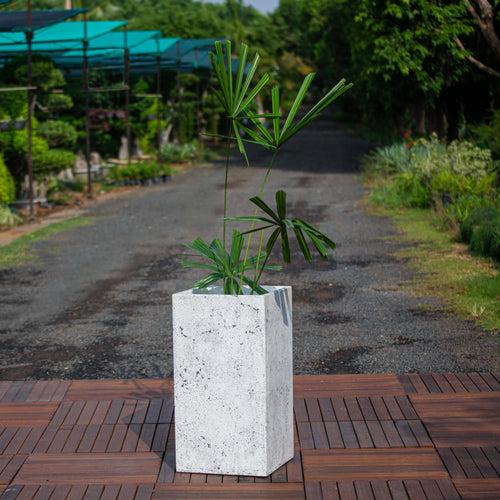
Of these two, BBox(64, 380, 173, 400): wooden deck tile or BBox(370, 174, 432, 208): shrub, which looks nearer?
BBox(64, 380, 173, 400): wooden deck tile

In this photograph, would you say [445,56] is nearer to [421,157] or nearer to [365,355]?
[421,157]

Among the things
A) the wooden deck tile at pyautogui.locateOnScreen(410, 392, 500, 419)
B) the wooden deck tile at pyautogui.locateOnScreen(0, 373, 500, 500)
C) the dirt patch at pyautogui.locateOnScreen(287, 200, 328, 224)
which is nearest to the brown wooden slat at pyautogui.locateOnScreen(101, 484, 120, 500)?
the wooden deck tile at pyautogui.locateOnScreen(0, 373, 500, 500)

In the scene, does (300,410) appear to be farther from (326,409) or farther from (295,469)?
(295,469)

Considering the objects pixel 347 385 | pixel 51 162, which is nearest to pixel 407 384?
pixel 347 385

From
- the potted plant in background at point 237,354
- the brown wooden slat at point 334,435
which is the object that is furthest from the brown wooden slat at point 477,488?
the potted plant in background at point 237,354

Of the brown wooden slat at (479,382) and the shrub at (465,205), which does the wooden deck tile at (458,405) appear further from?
the shrub at (465,205)

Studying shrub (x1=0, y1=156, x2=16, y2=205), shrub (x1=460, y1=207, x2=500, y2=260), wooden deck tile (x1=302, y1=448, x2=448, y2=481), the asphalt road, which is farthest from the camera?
shrub (x1=0, y1=156, x2=16, y2=205)

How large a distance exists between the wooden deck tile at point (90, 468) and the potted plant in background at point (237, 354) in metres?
0.21

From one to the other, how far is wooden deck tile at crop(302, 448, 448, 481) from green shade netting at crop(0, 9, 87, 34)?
39.4 feet

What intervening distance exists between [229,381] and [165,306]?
4.64 m

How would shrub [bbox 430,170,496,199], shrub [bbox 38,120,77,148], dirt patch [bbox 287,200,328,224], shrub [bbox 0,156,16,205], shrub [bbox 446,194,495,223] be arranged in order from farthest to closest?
shrub [bbox 38,120,77,148] → shrub [bbox 0,156,16,205] → dirt patch [bbox 287,200,328,224] → shrub [bbox 430,170,496,199] → shrub [bbox 446,194,495,223]

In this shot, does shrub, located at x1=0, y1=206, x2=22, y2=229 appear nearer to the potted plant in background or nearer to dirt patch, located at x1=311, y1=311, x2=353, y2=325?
dirt patch, located at x1=311, y1=311, x2=353, y2=325

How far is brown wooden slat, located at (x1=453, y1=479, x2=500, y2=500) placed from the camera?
14.3ft

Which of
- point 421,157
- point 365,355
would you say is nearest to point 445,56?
point 421,157
